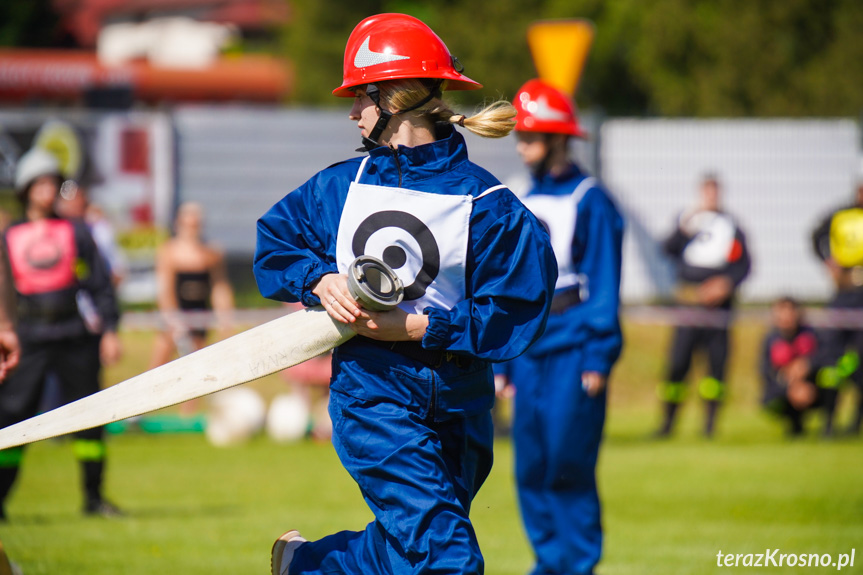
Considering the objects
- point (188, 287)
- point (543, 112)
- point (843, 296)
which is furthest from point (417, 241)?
point (843, 296)

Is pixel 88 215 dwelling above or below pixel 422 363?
below

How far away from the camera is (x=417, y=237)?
3896 mm

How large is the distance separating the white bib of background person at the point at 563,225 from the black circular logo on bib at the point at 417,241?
2.32 metres

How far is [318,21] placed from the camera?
39.2 metres

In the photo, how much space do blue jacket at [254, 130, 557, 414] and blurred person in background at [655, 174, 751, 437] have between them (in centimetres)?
909

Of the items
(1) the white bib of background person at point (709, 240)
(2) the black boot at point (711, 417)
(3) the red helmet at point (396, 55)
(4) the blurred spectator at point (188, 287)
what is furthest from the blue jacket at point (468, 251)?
(1) the white bib of background person at point (709, 240)

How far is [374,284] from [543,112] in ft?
9.09

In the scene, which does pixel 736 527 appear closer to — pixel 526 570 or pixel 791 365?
pixel 526 570

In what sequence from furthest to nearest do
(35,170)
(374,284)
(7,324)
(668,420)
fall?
(668,420)
(35,170)
(7,324)
(374,284)

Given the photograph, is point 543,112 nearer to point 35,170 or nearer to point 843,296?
point 35,170

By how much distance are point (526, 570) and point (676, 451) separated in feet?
17.7

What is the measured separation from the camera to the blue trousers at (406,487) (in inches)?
148

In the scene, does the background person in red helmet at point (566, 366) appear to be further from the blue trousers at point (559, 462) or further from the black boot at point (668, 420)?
the black boot at point (668, 420)

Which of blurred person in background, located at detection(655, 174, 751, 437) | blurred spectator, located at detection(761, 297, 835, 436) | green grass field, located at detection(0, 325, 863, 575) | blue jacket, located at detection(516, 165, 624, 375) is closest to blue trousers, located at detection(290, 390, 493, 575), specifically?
blue jacket, located at detection(516, 165, 624, 375)
